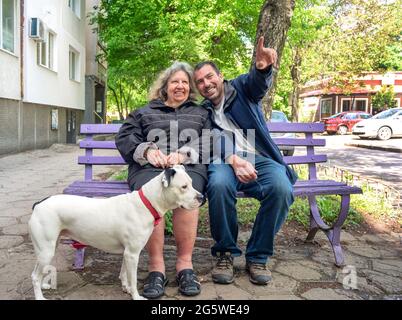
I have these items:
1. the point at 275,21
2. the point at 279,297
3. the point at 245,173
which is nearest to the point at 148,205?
the point at 245,173

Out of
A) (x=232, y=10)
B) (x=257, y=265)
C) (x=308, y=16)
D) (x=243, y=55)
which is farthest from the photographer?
(x=243, y=55)

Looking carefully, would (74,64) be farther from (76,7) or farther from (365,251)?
(365,251)

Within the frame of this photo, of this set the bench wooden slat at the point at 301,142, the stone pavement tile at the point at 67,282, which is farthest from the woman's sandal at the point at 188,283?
the bench wooden slat at the point at 301,142

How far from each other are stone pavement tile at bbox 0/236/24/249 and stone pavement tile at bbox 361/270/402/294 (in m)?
3.12

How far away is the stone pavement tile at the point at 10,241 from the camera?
3957mm

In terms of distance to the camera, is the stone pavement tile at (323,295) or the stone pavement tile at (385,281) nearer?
the stone pavement tile at (323,295)

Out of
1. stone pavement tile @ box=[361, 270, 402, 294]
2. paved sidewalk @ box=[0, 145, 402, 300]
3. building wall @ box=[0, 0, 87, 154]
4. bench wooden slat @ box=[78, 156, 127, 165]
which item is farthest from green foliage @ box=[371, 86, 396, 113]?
bench wooden slat @ box=[78, 156, 127, 165]

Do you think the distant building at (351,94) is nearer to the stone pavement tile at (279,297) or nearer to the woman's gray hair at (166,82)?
the woman's gray hair at (166,82)

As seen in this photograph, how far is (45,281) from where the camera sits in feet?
10.1

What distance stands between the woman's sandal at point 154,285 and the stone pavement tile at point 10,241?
161 cm

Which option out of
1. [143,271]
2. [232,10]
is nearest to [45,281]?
[143,271]

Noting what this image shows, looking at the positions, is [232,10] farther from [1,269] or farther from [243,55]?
[1,269]

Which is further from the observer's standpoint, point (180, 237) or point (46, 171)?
point (46, 171)

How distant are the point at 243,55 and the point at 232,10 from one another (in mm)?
3202
